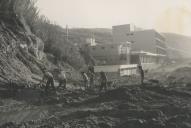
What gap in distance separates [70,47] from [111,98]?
26.6 metres

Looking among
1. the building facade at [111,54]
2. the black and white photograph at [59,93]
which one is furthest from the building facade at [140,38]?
the black and white photograph at [59,93]

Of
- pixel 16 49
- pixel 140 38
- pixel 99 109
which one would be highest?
pixel 140 38

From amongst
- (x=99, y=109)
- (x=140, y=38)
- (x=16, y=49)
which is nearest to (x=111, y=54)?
(x=140, y=38)

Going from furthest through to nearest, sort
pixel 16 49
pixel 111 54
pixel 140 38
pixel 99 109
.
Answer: pixel 140 38 → pixel 111 54 → pixel 16 49 → pixel 99 109

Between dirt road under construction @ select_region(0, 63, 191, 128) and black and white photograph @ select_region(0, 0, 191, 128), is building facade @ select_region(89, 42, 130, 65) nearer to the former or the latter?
black and white photograph @ select_region(0, 0, 191, 128)

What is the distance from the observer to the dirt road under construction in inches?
479

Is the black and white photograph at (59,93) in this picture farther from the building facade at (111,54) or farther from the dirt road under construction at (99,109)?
the building facade at (111,54)

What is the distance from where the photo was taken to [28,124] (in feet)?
39.8

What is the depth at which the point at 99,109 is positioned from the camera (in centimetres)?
1491

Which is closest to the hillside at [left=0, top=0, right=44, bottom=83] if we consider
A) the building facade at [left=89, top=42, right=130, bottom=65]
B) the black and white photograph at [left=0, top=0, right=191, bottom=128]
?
the black and white photograph at [left=0, top=0, right=191, bottom=128]

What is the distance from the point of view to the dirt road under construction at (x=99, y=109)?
479 inches

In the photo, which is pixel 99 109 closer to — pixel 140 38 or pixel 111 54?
pixel 111 54

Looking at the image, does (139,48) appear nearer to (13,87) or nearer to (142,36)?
(142,36)

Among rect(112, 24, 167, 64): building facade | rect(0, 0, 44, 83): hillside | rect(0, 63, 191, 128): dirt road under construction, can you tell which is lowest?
rect(0, 63, 191, 128): dirt road under construction
